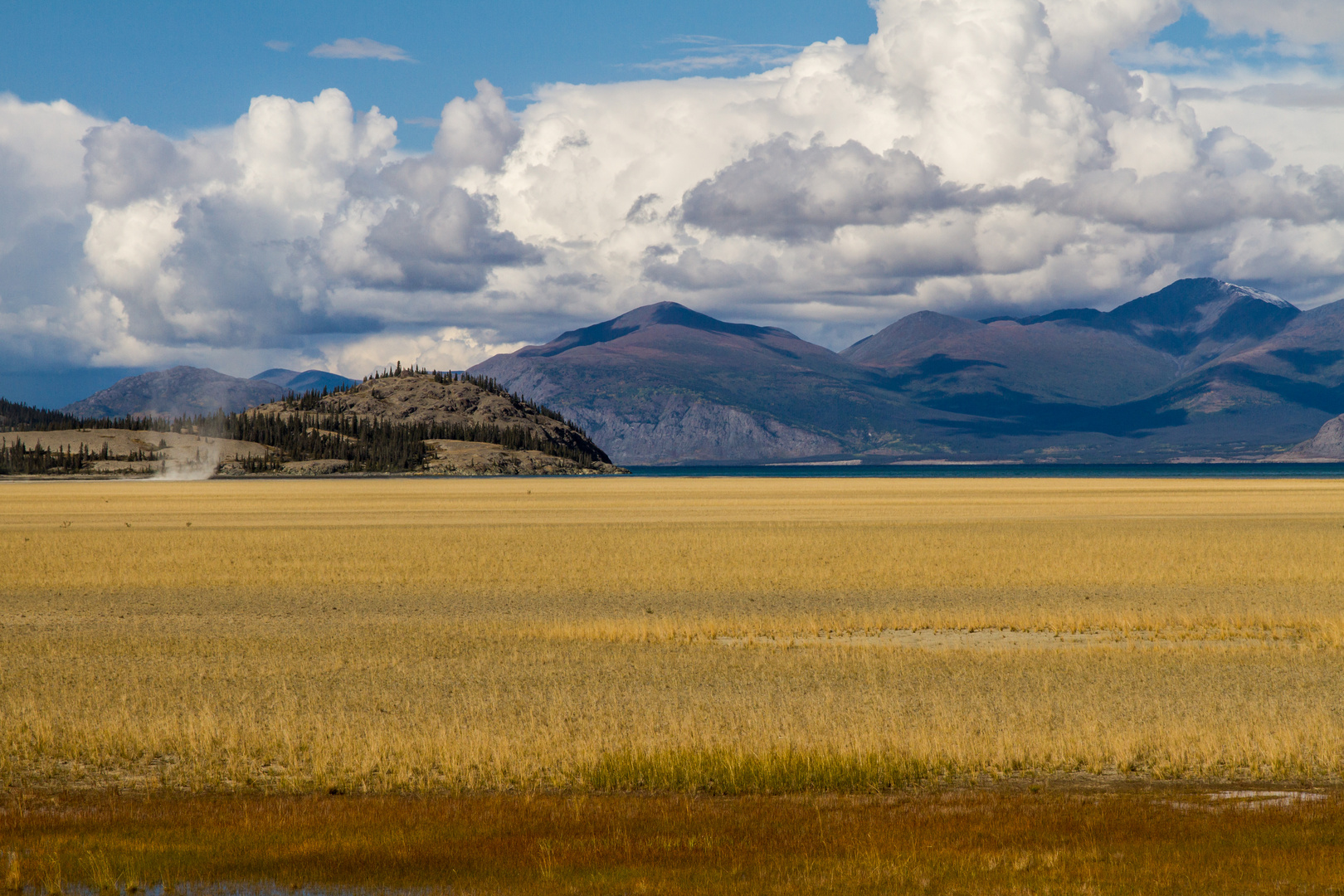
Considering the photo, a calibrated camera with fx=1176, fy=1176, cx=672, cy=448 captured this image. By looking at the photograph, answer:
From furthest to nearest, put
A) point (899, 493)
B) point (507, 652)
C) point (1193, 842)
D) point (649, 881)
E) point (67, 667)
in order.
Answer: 1. point (899, 493)
2. point (507, 652)
3. point (67, 667)
4. point (1193, 842)
5. point (649, 881)

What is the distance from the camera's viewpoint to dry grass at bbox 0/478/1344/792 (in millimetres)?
17859

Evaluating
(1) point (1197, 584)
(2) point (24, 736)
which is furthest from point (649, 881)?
(1) point (1197, 584)

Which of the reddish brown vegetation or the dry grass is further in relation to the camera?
the dry grass

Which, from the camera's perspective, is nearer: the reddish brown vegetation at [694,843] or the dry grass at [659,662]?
the reddish brown vegetation at [694,843]

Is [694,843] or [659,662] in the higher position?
[694,843]

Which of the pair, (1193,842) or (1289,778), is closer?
(1193,842)

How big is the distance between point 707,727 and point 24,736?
37.1 feet

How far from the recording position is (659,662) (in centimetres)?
2711

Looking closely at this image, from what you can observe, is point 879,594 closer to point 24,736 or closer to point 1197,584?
point 1197,584

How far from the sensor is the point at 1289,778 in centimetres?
1694

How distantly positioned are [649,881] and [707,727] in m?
8.01

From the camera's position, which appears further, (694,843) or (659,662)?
(659,662)

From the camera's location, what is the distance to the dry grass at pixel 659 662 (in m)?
17.9

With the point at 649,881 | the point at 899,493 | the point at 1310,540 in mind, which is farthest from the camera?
the point at 899,493
